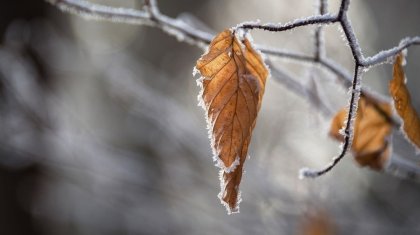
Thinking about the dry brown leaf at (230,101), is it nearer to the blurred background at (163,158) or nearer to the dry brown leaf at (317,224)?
the blurred background at (163,158)

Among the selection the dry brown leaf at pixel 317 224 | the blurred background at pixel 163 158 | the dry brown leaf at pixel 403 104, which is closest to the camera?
the dry brown leaf at pixel 403 104

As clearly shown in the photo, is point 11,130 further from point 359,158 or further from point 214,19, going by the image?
point 214,19

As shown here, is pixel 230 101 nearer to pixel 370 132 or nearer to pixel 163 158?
pixel 370 132

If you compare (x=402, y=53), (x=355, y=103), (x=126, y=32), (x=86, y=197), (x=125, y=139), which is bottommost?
(x=355, y=103)

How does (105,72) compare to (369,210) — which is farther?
(369,210)

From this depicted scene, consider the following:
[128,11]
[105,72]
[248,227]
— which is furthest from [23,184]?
[128,11]

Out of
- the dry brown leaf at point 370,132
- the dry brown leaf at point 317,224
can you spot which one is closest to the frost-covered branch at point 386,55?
the dry brown leaf at point 370,132
